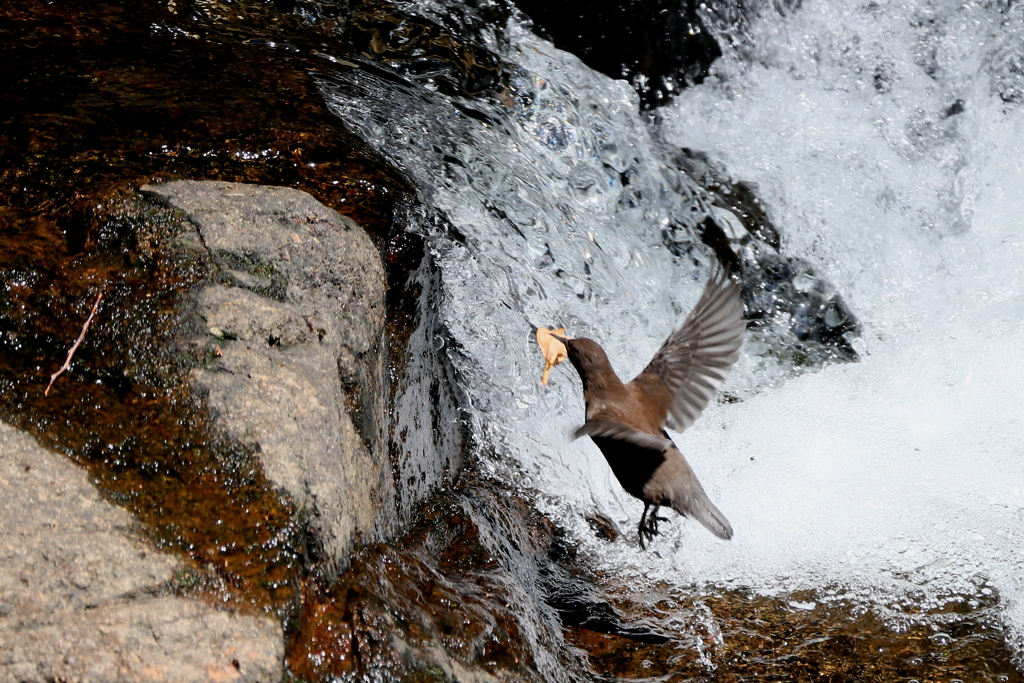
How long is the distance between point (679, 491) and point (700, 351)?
636 mm

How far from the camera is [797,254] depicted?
22.6 ft

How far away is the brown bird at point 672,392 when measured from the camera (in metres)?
3.80

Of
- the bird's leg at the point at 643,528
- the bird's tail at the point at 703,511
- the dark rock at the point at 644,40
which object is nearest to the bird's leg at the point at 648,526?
the bird's leg at the point at 643,528

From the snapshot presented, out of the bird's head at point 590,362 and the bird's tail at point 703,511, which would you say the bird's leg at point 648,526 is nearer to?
the bird's tail at point 703,511

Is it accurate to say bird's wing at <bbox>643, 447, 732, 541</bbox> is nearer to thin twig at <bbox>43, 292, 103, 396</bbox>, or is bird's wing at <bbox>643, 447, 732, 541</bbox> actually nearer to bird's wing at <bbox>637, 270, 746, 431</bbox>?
bird's wing at <bbox>637, 270, 746, 431</bbox>

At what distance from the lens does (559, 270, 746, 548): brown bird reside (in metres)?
3.80

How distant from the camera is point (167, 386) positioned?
249cm

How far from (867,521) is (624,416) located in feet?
5.99

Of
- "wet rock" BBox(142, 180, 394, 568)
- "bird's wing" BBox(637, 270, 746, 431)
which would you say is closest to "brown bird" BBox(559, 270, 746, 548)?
"bird's wing" BBox(637, 270, 746, 431)

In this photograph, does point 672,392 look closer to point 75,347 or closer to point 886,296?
point 75,347

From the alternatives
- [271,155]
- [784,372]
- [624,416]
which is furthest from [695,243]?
[271,155]

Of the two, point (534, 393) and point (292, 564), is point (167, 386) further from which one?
point (534, 393)

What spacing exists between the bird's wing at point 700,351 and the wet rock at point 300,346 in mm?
1382

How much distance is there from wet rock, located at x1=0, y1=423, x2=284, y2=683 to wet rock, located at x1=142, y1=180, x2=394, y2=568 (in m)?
0.37
